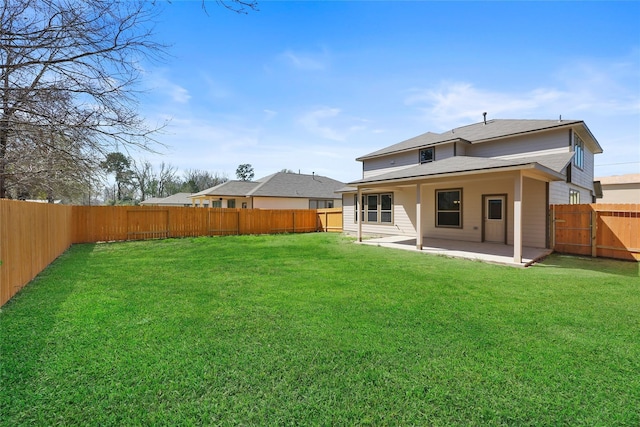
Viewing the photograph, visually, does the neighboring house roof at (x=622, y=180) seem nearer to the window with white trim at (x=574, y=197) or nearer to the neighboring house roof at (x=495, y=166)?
the window with white trim at (x=574, y=197)

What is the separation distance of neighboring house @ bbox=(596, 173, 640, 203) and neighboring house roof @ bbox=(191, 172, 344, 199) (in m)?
24.8

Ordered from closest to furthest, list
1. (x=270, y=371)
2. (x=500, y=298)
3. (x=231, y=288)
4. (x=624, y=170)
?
(x=270, y=371) < (x=500, y=298) < (x=231, y=288) < (x=624, y=170)

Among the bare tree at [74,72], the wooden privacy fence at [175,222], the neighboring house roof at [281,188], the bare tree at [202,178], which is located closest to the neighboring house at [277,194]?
the neighboring house roof at [281,188]

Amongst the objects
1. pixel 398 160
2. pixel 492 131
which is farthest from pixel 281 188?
pixel 492 131

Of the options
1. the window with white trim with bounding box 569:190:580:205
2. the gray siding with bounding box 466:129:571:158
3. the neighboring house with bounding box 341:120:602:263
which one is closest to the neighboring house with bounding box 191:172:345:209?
the neighboring house with bounding box 341:120:602:263

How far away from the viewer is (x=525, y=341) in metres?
3.24

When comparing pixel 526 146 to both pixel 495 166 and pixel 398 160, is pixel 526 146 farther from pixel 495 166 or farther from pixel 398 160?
pixel 398 160

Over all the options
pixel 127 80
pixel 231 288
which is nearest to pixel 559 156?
pixel 231 288

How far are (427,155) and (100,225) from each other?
51.1 ft

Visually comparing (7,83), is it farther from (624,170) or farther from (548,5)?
(624,170)

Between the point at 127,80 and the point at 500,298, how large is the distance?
263 inches

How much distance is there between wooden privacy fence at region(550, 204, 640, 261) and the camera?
8352mm

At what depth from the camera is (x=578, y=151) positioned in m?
11.9

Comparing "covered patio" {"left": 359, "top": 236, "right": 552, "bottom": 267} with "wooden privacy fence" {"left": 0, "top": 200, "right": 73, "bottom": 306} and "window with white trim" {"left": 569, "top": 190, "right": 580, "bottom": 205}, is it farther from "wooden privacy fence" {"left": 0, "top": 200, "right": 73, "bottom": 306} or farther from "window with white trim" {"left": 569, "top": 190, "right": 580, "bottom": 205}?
"wooden privacy fence" {"left": 0, "top": 200, "right": 73, "bottom": 306}
